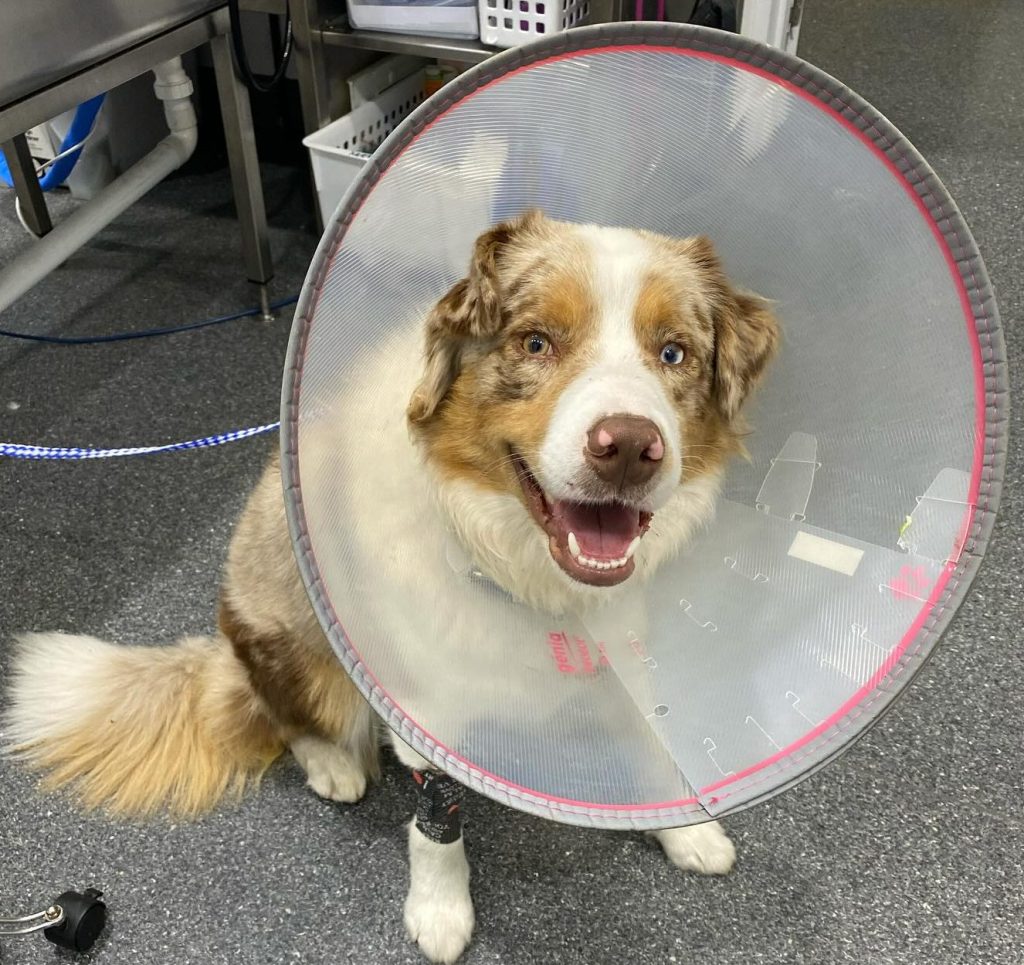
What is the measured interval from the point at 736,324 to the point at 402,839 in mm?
964

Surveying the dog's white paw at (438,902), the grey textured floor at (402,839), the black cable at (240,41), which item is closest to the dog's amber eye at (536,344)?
the dog's white paw at (438,902)

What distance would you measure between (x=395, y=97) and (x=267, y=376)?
931 millimetres

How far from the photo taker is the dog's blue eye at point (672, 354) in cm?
103

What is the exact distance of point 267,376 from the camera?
2.39 metres

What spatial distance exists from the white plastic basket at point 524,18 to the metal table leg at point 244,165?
0.66 m

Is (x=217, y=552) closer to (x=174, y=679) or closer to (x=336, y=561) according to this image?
(x=174, y=679)

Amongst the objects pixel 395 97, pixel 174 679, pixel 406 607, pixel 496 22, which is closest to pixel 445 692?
pixel 406 607

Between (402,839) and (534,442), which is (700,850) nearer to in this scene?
(402,839)

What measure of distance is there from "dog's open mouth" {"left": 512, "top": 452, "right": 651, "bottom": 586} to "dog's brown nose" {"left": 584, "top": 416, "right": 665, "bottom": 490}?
0.09 metres

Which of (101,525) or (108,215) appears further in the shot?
(108,215)

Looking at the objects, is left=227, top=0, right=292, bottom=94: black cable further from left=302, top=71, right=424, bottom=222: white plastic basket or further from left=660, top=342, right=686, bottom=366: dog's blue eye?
left=660, top=342, right=686, bottom=366: dog's blue eye

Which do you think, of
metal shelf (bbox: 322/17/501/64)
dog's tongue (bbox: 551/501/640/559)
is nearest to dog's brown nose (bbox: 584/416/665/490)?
dog's tongue (bbox: 551/501/640/559)

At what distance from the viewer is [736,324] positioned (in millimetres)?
1056

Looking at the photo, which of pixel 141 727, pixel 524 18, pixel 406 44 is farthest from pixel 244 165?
pixel 141 727
